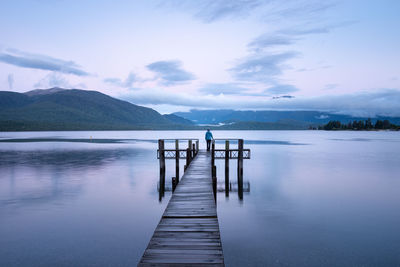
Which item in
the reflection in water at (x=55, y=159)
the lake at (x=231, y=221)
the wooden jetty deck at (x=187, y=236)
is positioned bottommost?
the lake at (x=231, y=221)

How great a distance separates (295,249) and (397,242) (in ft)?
16.5

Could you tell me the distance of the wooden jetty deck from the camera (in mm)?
6926

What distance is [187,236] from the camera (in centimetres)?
834

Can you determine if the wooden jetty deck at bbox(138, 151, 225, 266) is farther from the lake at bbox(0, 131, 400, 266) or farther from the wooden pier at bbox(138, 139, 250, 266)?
the lake at bbox(0, 131, 400, 266)

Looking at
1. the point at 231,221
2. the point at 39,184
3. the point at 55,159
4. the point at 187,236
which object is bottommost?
the point at 231,221

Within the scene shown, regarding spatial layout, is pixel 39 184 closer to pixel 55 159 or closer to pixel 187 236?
pixel 55 159

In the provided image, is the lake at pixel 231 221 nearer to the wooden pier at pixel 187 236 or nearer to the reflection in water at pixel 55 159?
the wooden pier at pixel 187 236

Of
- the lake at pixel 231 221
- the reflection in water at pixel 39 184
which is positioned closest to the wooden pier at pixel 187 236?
the lake at pixel 231 221

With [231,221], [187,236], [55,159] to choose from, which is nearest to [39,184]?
[231,221]

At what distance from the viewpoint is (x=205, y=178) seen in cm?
1689

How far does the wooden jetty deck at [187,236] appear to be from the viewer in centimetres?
693

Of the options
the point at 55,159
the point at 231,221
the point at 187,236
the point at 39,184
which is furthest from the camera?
the point at 55,159

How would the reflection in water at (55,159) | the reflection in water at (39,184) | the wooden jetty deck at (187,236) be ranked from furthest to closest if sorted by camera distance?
the reflection in water at (55,159) → the reflection in water at (39,184) → the wooden jetty deck at (187,236)

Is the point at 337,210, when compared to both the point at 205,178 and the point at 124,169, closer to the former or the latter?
the point at 205,178
